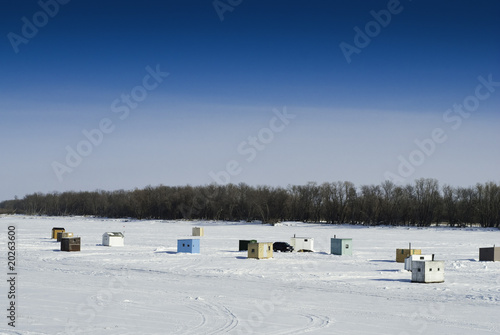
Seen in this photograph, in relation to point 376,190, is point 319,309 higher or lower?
lower

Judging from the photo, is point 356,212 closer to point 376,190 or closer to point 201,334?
point 376,190

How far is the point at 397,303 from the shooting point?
20609mm

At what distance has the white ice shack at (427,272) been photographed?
2570 cm

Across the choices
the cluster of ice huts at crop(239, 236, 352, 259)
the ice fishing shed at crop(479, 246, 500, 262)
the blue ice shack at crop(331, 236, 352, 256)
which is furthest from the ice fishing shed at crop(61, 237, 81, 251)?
the ice fishing shed at crop(479, 246, 500, 262)

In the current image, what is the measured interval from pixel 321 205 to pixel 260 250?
260ft

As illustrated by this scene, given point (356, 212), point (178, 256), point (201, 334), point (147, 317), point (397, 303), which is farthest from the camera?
point (356, 212)

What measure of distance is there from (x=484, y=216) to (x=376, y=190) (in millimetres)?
21881

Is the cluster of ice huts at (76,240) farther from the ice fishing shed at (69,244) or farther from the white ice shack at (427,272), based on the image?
the white ice shack at (427,272)

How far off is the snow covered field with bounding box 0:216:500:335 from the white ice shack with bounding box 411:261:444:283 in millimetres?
503

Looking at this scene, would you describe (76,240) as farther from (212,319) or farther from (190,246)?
(212,319)

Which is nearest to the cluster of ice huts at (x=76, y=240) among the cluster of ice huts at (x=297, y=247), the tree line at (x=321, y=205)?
the cluster of ice huts at (x=297, y=247)

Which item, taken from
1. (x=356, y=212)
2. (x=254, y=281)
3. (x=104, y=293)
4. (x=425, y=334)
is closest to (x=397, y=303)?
(x=425, y=334)

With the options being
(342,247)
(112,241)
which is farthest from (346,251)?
(112,241)

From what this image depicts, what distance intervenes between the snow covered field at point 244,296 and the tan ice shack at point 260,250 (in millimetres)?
598
